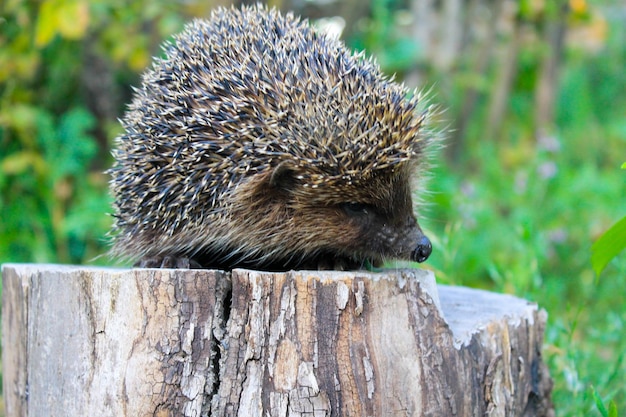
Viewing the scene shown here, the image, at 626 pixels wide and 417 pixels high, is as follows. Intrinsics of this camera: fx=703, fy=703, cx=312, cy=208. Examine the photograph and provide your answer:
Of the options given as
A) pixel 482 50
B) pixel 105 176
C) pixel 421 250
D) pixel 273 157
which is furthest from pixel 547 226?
pixel 105 176

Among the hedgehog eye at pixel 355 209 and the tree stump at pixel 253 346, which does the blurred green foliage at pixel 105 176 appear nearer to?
the hedgehog eye at pixel 355 209

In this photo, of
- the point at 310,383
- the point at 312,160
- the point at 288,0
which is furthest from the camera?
the point at 288,0

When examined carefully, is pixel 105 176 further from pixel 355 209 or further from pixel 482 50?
pixel 482 50

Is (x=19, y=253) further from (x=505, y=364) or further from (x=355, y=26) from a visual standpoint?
(x=505, y=364)

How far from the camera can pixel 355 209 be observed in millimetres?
Answer: 3854

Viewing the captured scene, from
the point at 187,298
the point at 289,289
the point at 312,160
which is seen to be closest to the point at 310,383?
the point at 289,289

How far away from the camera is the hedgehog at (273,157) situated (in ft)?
12.0

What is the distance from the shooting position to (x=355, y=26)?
10.1 m

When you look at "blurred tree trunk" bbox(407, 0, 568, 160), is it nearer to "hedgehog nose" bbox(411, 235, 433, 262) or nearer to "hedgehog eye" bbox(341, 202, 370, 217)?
"hedgehog eye" bbox(341, 202, 370, 217)

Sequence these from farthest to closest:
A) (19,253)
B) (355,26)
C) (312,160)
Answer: (355,26)
(19,253)
(312,160)

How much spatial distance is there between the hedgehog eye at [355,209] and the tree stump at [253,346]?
523mm

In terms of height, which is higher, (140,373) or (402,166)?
(402,166)

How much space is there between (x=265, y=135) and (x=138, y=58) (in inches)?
198

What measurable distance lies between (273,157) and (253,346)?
3.37 ft
